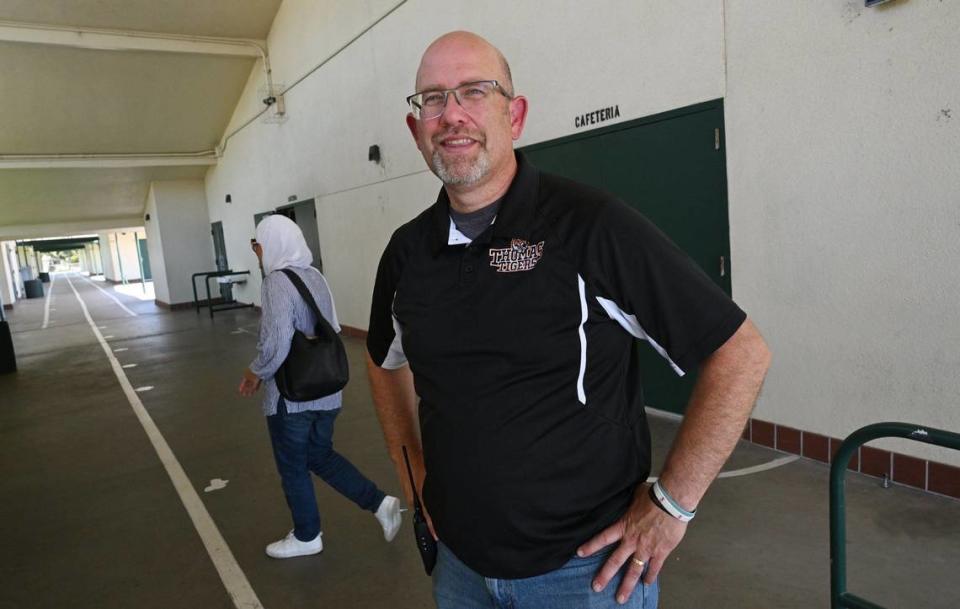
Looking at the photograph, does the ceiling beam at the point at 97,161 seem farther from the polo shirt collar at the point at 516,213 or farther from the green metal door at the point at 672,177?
the polo shirt collar at the point at 516,213

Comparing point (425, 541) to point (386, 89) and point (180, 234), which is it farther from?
point (180, 234)

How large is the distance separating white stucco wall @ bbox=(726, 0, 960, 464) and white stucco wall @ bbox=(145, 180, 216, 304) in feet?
53.7

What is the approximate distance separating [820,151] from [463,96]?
9.87 feet

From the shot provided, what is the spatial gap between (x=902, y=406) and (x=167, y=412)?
625cm

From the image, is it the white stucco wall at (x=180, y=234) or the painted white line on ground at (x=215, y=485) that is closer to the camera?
the painted white line on ground at (x=215, y=485)

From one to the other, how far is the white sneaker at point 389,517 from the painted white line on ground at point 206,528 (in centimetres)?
69

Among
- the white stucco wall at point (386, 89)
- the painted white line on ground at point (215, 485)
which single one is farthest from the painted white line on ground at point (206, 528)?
the white stucco wall at point (386, 89)

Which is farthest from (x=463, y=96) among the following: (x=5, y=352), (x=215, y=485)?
(x=5, y=352)

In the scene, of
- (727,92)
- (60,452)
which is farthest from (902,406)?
(60,452)

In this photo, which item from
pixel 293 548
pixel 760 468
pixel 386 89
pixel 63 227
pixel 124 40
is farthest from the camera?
pixel 63 227

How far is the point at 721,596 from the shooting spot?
104 inches

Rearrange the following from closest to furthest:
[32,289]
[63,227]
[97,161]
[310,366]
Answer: [310,366], [97,161], [63,227], [32,289]

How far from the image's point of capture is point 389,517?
10.9 ft

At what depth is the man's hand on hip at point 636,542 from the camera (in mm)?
1207
